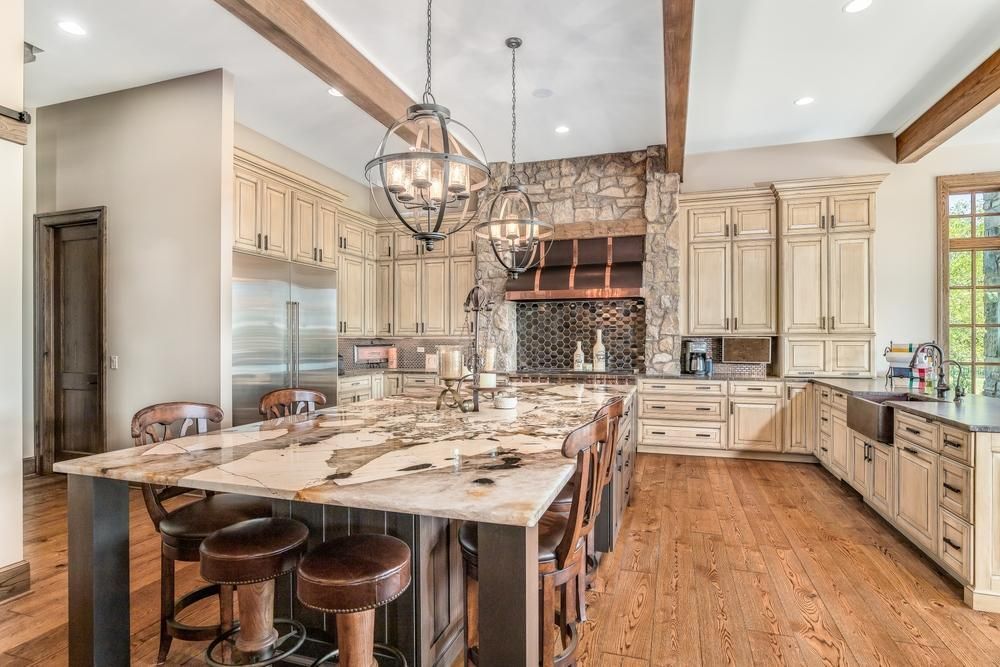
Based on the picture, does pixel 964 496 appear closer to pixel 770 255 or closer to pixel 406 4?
pixel 770 255

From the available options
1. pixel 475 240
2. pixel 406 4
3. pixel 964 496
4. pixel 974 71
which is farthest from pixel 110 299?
pixel 974 71

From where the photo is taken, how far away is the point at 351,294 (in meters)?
6.29

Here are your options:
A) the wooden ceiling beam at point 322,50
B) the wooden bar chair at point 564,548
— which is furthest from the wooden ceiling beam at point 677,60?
the wooden bar chair at point 564,548

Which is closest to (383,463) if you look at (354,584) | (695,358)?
(354,584)

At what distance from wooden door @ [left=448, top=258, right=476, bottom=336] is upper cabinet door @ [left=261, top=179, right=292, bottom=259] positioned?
214 cm

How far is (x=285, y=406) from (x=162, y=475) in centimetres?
139

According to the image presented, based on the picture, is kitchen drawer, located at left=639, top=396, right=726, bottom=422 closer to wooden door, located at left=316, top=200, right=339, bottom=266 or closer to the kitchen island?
the kitchen island

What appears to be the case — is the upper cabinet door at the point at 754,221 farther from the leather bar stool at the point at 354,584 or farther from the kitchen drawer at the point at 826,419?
the leather bar stool at the point at 354,584

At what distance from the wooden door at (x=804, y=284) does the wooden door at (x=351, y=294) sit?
194 inches

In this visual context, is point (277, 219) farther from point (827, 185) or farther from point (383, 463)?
point (827, 185)

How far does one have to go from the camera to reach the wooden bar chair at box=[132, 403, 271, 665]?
1732 mm

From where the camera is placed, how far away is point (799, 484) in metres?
4.43

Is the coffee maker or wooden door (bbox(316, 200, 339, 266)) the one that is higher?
wooden door (bbox(316, 200, 339, 266))

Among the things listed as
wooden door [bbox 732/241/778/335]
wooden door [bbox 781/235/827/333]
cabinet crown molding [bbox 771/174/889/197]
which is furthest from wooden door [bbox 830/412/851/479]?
cabinet crown molding [bbox 771/174/889/197]
